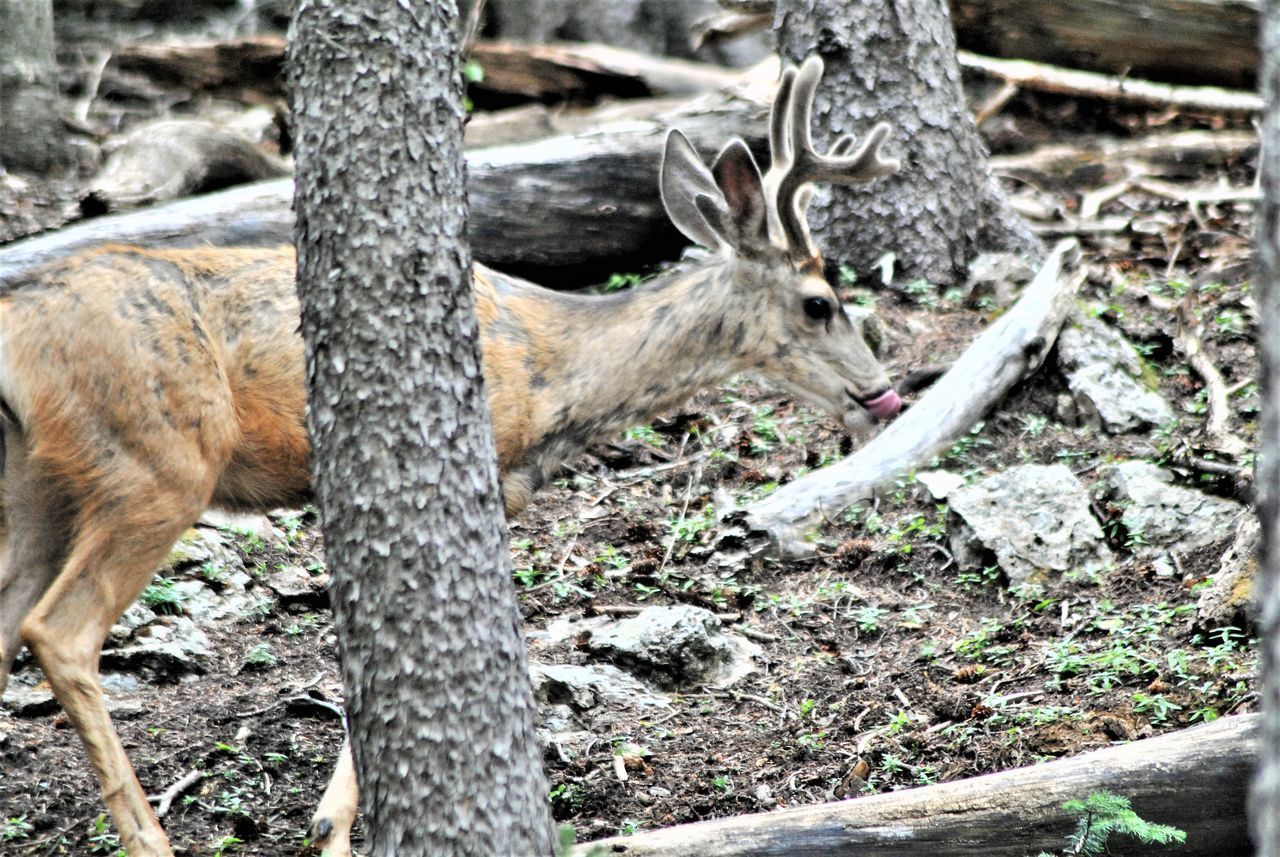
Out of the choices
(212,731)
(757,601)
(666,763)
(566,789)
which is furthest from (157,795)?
(757,601)

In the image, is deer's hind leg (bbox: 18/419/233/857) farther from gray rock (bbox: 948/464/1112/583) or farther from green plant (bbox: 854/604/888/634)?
gray rock (bbox: 948/464/1112/583)

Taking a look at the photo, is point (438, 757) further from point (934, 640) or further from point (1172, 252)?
point (1172, 252)

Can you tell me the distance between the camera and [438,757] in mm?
3547

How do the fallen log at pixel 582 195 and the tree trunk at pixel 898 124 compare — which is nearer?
the tree trunk at pixel 898 124

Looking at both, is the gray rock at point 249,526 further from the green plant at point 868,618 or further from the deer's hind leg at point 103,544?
the green plant at point 868,618

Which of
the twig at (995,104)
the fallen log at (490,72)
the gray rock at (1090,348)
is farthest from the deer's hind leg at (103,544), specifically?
the twig at (995,104)

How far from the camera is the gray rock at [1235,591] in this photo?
507cm

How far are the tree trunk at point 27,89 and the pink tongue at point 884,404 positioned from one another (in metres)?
6.26

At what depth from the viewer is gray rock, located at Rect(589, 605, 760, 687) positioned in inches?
231

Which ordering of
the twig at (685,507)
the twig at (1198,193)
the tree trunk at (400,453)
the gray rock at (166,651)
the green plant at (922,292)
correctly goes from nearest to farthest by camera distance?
the tree trunk at (400,453)
the gray rock at (166,651)
the twig at (685,507)
the green plant at (922,292)
the twig at (1198,193)

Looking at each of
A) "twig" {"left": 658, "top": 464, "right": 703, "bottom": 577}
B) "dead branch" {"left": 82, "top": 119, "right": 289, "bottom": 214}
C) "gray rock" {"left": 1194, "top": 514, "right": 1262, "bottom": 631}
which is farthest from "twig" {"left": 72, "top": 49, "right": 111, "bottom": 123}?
"gray rock" {"left": 1194, "top": 514, "right": 1262, "bottom": 631}

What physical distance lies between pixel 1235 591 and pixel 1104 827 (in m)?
1.76

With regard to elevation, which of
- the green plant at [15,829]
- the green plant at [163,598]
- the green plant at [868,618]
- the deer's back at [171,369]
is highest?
the deer's back at [171,369]

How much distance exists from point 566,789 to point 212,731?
4.64ft
